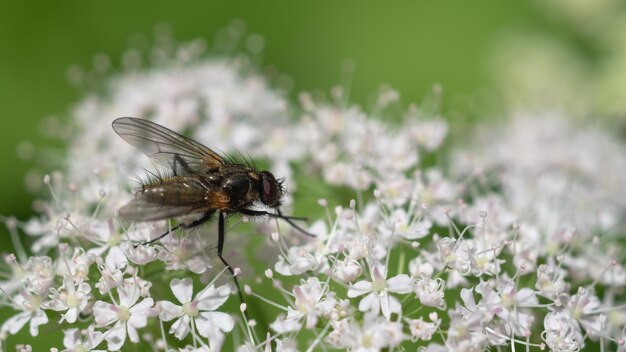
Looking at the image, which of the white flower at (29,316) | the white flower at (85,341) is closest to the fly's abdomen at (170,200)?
the white flower at (85,341)

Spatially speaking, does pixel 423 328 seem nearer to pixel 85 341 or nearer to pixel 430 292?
pixel 430 292

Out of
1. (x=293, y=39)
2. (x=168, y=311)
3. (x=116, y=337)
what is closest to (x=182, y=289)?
(x=168, y=311)

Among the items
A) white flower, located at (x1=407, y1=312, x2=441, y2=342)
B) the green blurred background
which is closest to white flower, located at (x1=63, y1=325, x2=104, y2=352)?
white flower, located at (x1=407, y1=312, x2=441, y2=342)

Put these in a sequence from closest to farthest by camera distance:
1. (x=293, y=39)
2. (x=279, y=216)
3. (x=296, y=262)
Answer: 1. (x=296, y=262)
2. (x=279, y=216)
3. (x=293, y=39)

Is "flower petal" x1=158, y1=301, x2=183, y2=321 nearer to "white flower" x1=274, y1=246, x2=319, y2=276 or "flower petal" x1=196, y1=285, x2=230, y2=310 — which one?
"flower petal" x1=196, y1=285, x2=230, y2=310

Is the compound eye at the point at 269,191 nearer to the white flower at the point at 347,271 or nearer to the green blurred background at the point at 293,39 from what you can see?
the white flower at the point at 347,271

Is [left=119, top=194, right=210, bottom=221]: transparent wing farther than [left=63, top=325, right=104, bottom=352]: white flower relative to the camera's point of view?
No
